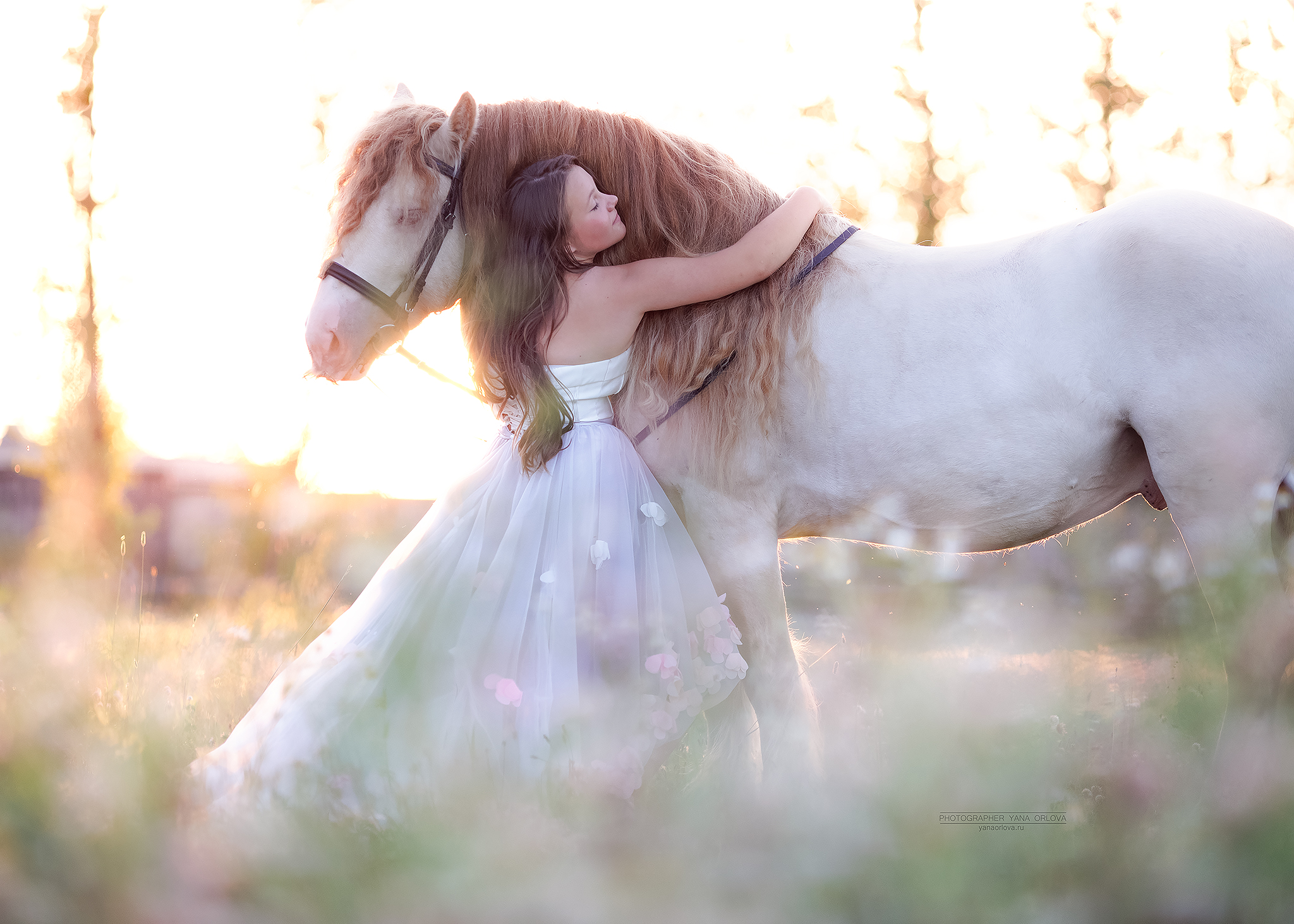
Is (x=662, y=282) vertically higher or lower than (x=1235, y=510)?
higher

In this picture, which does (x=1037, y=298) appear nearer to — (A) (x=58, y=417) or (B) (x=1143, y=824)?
(B) (x=1143, y=824)

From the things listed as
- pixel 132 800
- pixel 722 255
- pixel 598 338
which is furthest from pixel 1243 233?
pixel 132 800

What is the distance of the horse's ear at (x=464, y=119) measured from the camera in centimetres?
233

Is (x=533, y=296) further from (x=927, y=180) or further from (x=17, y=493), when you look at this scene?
(x=17, y=493)

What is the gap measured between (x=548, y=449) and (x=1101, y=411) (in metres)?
1.39

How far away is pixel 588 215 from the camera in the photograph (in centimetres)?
226

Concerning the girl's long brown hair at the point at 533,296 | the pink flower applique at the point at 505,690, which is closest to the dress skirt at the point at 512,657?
the pink flower applique at the point at 505,690

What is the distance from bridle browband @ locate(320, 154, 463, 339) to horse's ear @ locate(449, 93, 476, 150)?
0.06 m

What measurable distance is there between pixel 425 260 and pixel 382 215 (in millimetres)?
166

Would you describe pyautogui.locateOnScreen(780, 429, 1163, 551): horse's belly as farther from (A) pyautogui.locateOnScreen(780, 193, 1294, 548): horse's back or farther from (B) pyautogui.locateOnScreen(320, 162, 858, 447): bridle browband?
(B) pyautogui.locateOnScreen(320, 162, 858, 447): bridle browband

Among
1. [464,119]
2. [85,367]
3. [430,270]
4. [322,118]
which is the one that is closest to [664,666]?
[430,270]

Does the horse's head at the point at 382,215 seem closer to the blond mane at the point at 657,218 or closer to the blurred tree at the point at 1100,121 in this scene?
the blond mane at the point at 657,218

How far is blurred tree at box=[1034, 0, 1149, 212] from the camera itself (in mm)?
7273

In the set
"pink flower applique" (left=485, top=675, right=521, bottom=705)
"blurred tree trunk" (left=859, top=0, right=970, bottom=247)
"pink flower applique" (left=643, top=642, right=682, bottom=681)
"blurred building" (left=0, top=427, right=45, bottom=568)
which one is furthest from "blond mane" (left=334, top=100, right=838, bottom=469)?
"blurred building" (left=0, top=427, right=45, bottom=568)
